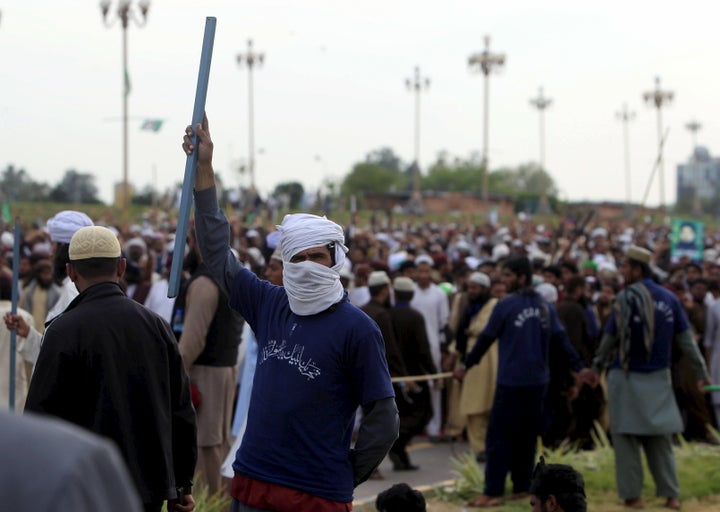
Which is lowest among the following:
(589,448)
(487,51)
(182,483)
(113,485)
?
(589,448)

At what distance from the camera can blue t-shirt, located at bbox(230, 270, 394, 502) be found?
4129mm

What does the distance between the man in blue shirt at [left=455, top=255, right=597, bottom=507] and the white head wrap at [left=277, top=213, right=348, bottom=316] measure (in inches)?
182

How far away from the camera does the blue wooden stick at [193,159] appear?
434 centimetres

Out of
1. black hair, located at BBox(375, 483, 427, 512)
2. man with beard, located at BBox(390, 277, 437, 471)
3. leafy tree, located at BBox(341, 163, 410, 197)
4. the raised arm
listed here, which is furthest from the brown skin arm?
leafy tree, located at BBox(341, 163, 410, 197)

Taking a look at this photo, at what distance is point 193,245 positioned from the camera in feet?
25.0

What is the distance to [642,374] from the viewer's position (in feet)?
28.3

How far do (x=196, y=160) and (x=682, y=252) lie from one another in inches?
701

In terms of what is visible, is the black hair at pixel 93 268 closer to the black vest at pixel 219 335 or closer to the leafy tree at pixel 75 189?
the black vest at pixel 219 335

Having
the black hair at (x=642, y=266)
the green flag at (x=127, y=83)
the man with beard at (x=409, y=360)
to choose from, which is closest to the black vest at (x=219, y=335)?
the black hair at (x=642, y=266)

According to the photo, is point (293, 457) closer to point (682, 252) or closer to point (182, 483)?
point (182, 483)

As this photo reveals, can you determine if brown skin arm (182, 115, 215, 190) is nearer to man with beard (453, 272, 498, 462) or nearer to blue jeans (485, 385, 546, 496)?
blue jeans (485, 385, 546, 496)

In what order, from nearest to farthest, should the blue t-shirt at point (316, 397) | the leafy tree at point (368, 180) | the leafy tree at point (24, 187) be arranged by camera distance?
the blue t-shirt at point (316, 397) < the leafy tree at point (24, 187) < the leafy tree at point (368, 180)

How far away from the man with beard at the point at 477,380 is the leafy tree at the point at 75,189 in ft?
158

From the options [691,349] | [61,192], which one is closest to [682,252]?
[691,349]
